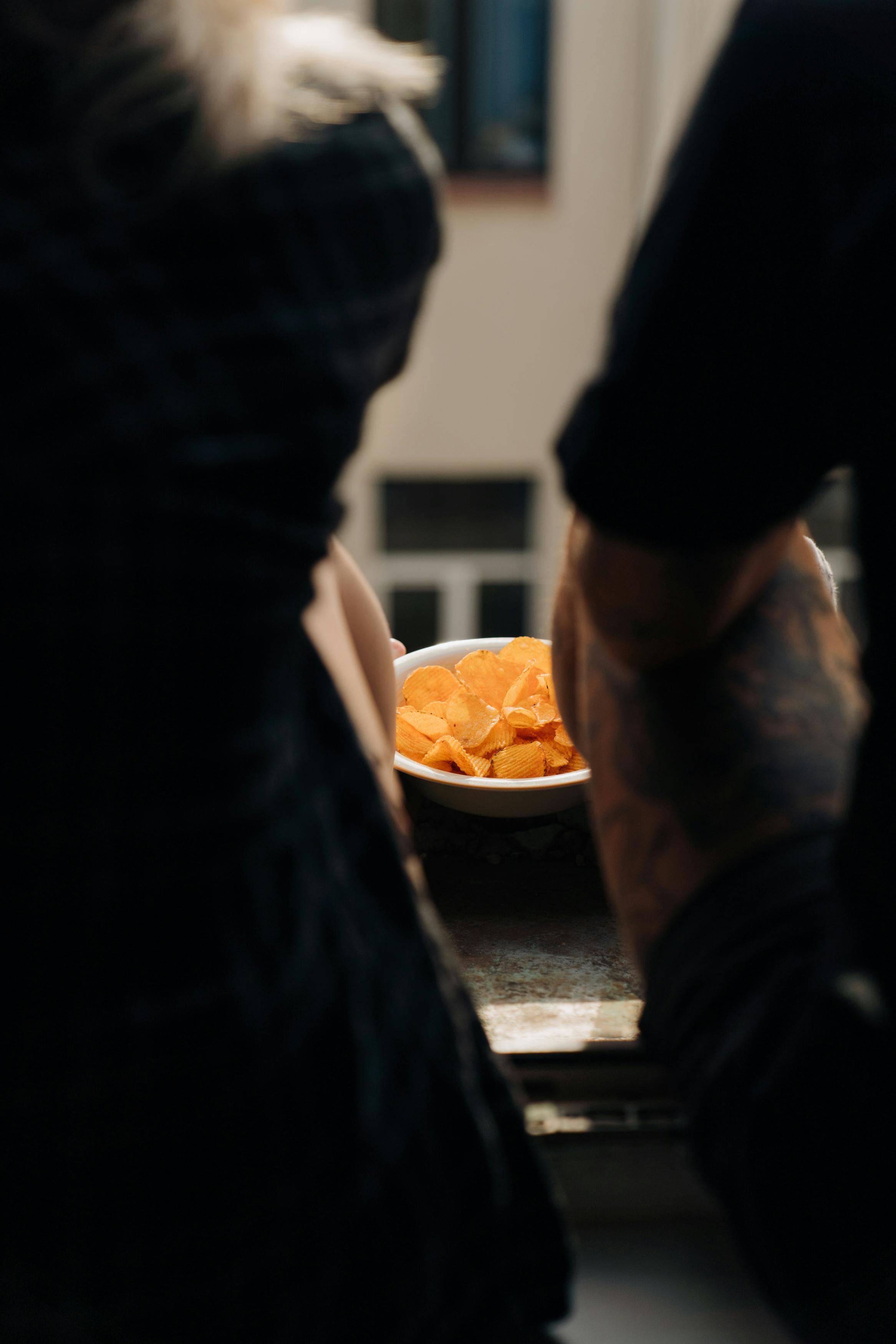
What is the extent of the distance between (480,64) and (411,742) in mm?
3364

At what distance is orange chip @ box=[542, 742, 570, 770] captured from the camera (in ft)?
2.85

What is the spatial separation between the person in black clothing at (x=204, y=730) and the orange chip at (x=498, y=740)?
411 mm

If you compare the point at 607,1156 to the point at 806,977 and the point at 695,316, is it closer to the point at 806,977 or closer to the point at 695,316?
the point at 806,977

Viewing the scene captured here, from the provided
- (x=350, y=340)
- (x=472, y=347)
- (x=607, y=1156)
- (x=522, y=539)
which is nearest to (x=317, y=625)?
(x=350, y=340)

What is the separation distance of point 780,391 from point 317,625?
0.23m

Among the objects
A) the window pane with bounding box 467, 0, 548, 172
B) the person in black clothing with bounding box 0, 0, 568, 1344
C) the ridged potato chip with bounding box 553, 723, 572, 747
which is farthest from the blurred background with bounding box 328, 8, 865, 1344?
the person in black clothing with bounding box 0, 0, 568, 1344

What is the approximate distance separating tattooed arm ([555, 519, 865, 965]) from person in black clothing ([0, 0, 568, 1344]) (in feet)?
0.56

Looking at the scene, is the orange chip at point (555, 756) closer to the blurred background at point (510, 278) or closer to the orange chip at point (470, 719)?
the orange chip at point (470, 719)

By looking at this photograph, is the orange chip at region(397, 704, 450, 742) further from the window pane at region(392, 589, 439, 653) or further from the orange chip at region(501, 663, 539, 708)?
the window pane at region(392, 589, 439, 653)

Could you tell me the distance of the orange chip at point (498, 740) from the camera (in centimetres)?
87

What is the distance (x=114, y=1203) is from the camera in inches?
14.7


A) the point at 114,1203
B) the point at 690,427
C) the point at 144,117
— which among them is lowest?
the point at 114,1203

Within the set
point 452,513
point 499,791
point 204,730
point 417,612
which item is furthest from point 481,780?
point 417,612

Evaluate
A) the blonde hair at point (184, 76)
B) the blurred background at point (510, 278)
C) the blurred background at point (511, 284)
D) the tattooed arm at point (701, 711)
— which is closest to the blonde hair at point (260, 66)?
the blonde hair at point (184, 76)
